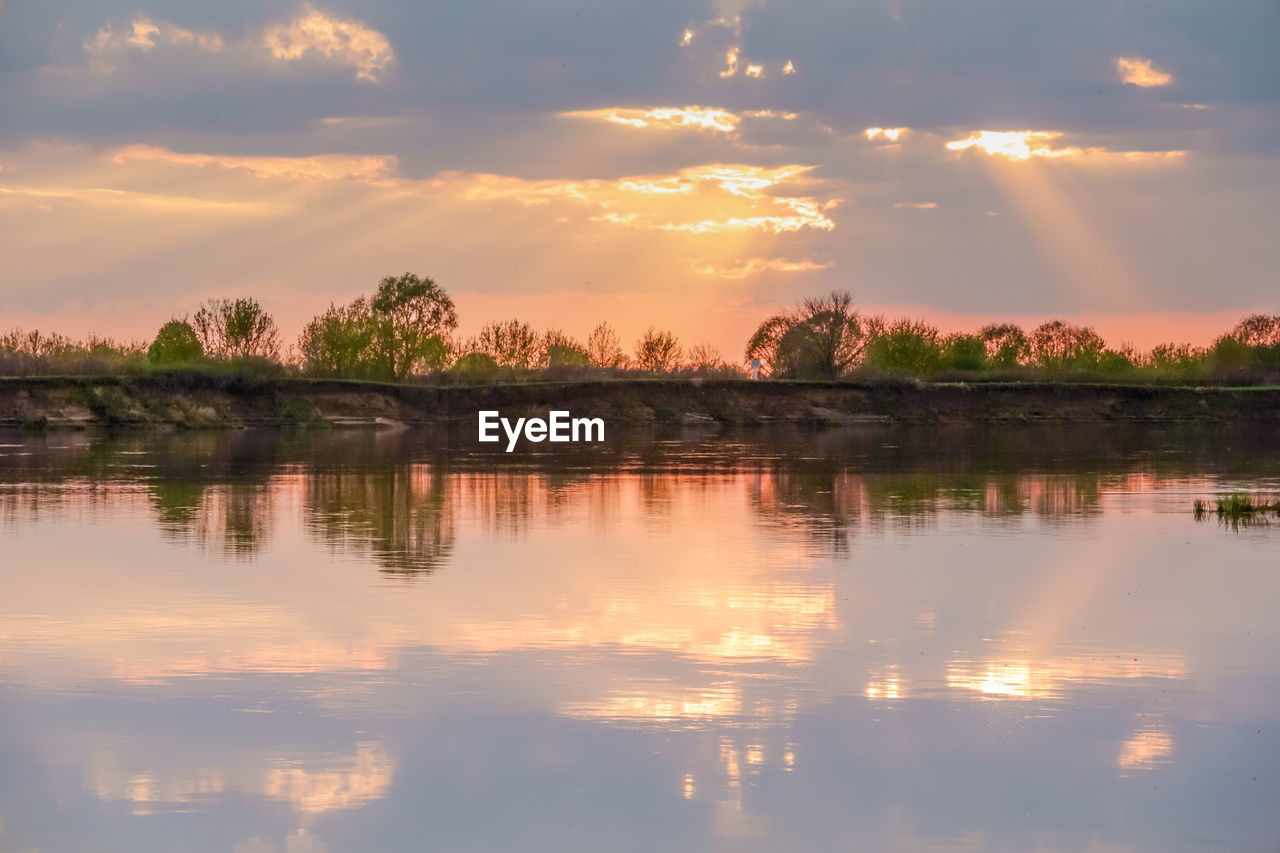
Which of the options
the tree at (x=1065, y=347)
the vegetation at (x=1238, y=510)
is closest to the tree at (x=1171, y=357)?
the tree at (x=1065, y=347)

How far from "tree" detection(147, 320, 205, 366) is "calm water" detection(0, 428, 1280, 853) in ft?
195

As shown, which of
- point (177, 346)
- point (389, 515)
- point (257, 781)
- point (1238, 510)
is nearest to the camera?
point (257, 781)

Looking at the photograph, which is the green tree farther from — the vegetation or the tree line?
the vegetation

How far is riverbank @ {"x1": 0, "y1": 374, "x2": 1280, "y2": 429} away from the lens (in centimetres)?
6275

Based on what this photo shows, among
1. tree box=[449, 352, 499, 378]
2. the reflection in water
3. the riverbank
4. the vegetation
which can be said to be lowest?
the reflection in water

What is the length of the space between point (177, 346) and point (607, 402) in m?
25.0

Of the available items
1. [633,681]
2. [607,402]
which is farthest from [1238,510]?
[607,402]

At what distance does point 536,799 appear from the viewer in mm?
8953

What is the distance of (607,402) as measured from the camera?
243 feet

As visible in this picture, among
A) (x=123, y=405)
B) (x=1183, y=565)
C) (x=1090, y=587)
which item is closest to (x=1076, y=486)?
(x=1183, y=565)

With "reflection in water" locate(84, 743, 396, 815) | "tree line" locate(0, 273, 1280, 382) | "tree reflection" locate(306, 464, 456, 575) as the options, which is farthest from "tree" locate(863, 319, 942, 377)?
"reflection in water" locate(84, 743, 396, 815)

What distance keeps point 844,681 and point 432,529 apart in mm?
11504

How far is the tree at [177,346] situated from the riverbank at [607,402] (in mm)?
14173

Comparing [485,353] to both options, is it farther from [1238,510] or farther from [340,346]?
[1238,510]
